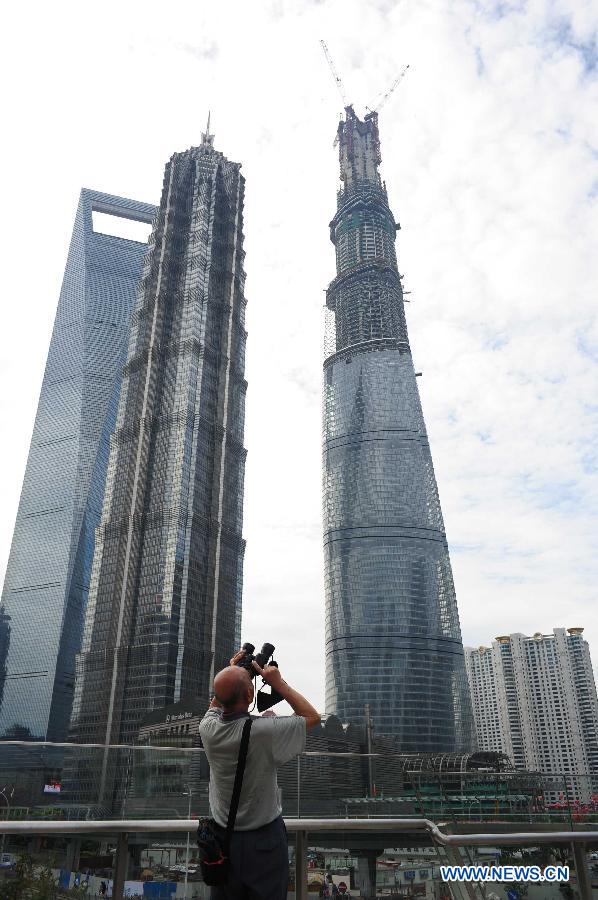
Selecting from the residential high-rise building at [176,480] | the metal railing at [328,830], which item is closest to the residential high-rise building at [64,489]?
the residential high-rise building at [176,480]

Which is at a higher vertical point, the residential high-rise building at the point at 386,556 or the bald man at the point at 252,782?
the residential high-rise building at the point at 386,556

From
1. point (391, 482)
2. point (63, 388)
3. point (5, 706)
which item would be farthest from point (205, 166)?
point (5, 706)

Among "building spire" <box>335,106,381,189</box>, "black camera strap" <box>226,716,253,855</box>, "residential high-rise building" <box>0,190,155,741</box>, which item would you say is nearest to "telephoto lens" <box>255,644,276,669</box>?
"black camera strap" <box>226,716,253,855</box>

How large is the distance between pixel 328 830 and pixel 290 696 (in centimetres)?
98

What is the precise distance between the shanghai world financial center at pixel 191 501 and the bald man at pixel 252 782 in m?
93.9

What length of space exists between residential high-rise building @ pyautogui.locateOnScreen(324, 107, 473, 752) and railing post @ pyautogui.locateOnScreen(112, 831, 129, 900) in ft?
347

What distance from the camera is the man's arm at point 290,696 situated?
340cm

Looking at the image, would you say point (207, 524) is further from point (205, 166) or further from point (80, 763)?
point (80, 763)

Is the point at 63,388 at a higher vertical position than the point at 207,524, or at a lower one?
higher

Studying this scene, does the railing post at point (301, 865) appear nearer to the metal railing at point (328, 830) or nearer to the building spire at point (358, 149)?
the metal railing at point (328, 830)

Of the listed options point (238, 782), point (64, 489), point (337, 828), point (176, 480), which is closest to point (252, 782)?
point (238, 782)

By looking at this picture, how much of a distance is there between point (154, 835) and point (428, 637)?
11440 cm

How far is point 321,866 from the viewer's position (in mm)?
3881

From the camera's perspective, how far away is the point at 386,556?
4528 inches
